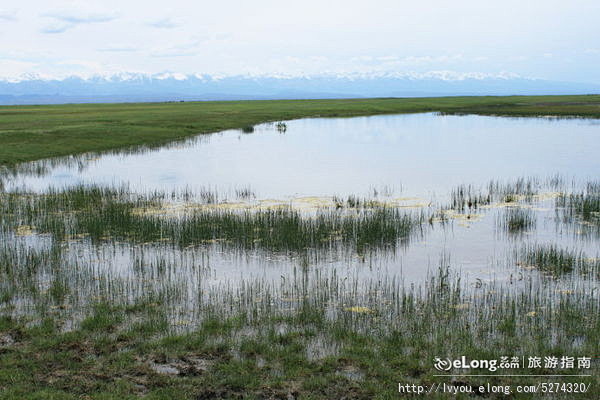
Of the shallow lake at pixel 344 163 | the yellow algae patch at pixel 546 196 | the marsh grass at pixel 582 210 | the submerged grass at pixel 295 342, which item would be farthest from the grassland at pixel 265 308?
the shallow lake at pixel 344 163

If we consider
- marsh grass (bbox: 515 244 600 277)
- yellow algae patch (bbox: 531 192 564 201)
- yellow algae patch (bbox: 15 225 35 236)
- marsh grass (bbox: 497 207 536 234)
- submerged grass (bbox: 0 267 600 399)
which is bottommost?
submerged grass (bbox: 0 267 600 399)

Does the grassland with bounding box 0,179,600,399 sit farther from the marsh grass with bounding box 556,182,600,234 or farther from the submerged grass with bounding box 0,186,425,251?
the marsh grass with bounding box 556,182,600,234

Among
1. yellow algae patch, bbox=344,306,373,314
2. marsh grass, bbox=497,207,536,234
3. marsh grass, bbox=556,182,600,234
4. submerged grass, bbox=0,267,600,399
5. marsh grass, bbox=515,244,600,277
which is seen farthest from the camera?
marsh grass, bbox=556,182,600,234

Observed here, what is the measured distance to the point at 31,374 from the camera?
11664mm

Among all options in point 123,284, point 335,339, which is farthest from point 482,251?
point 123,284

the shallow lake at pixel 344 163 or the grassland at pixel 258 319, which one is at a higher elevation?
the shallow lake at pixel 344 163

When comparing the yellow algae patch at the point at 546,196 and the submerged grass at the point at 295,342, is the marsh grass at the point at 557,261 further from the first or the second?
the yellow algae patch at the point at 546,196

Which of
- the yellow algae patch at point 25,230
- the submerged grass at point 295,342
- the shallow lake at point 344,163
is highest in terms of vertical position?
the shallow lake at point 344,163

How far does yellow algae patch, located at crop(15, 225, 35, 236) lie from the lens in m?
24.8

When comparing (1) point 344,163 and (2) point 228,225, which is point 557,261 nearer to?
(2) point 228,225

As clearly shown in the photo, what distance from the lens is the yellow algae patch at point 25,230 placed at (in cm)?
2479

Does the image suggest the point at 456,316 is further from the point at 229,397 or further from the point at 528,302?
the point at 229,397

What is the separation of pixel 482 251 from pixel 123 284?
13.5 meters

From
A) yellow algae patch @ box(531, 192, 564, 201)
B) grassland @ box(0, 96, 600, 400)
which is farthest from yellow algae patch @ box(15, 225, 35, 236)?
yellow algae patch @ box(531, 192, 564, 201)
